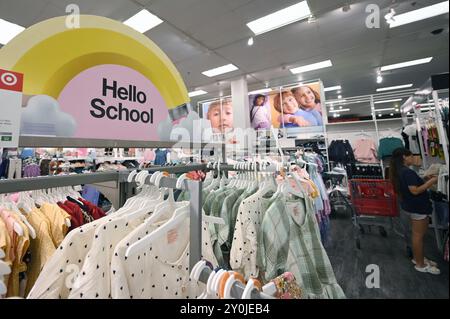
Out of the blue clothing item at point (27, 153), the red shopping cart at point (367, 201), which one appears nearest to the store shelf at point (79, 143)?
the red shopping cart at point (367, 201)

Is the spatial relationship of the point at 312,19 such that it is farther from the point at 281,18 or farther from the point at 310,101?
the point at 310,101

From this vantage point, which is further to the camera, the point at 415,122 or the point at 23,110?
the point at 23,110

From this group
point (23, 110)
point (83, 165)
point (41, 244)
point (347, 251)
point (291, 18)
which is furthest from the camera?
point (83, 165)

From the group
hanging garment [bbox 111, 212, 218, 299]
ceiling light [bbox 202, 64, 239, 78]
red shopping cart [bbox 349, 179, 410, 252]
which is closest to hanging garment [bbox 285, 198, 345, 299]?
hanging garment [bbox 111, 212, 218, 299]

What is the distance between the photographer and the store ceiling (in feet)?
10.4

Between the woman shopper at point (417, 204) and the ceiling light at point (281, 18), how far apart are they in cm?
371

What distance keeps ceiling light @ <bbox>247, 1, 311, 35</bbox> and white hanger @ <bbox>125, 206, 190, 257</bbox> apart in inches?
147

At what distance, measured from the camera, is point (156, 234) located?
0.64 m

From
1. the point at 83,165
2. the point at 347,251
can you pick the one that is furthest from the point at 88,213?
the point at 83,165

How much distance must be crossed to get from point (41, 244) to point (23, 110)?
1.52 feet

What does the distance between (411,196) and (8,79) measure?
3.25 feet

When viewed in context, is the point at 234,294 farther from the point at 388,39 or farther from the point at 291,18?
the point at 388,39

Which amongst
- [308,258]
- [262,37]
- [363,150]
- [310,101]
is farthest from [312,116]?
[308,258]
